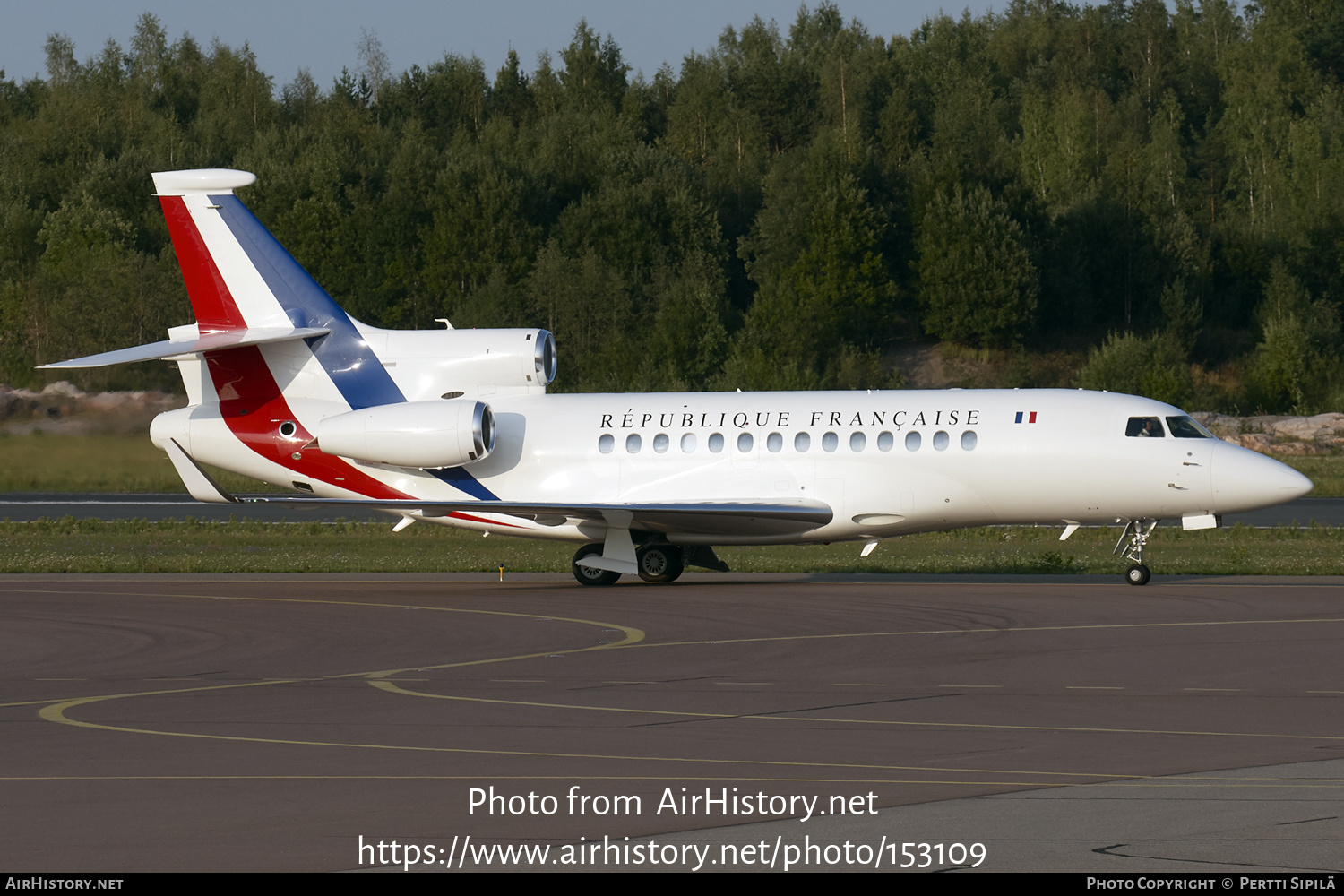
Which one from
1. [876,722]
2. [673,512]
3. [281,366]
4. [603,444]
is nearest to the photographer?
[876,722]

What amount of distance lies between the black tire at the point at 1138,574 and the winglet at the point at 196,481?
594 inches

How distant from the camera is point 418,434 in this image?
27.2m

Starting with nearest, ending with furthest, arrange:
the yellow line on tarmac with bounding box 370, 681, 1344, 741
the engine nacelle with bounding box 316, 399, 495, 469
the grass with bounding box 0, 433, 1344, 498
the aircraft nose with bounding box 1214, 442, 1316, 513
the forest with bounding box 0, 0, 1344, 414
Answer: the yellow line on tarmac with bounding box 370, 681, 1344, 741 < the aircraft nose with bounding box 1214, 442, 1316, 513 < the engine nacelle with bounding box 316, 399, 495, 469 < the grass with bounding box 0, 433, 1344, 498 < the forest with bounding box 0, 0, 1344, 414

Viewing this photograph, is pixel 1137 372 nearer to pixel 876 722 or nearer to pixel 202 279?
pixel 202 279

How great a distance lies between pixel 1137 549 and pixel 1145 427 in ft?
7.01

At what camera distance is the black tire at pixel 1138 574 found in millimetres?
25281

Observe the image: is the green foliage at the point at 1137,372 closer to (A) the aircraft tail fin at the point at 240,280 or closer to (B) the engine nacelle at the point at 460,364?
(B) the engine nacelle at the point at 460,364

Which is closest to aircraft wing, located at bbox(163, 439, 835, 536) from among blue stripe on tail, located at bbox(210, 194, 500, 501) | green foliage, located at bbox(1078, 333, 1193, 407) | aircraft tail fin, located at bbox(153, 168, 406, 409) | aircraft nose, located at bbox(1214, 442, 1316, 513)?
A: blue stripe on tail, located at bbox(210, 194, 500, 501)

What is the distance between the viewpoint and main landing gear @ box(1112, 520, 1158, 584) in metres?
25.3

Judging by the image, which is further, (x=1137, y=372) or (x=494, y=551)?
(x=1137, y=372)

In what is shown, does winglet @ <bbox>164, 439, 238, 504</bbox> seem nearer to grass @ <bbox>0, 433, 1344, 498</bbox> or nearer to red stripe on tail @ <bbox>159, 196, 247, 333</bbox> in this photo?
red stripe on tail @ <bbox>159, 196, 247, 333</bbox>

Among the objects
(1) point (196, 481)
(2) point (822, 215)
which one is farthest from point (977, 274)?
(1) point (196, 481)

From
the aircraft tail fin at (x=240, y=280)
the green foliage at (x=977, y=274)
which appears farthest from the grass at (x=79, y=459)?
the green foliage at (x=977, y=274)

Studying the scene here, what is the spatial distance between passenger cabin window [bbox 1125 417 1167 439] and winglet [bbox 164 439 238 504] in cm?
1514
